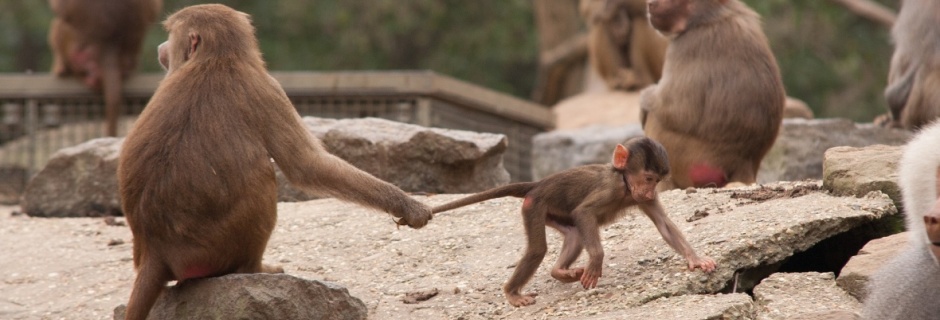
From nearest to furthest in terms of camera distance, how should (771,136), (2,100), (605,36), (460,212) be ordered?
(460,212)
(771,136)
(2,100)
(605,36)

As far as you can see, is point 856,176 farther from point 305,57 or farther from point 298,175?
point 305,57

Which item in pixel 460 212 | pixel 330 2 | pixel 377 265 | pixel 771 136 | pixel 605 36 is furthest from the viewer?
pixel 330 2

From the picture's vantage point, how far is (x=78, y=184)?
291 inches

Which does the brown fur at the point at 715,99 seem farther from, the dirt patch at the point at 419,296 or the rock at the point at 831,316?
the rock at the point at 831,316

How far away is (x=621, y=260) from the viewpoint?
5.07m

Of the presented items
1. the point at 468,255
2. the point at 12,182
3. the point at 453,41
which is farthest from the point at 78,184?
the point at 453,41

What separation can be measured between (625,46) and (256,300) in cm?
798

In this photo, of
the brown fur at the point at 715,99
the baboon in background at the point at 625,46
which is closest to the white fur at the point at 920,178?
the brown fur at the point at 715,99

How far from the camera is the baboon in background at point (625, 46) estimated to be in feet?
38.8

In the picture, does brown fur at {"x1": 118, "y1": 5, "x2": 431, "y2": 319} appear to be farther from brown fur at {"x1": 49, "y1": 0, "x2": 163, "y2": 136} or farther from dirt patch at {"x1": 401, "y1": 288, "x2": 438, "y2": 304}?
brown fur at {"x1": 49, "y1": 0, "x2": 163, "y2": 136}

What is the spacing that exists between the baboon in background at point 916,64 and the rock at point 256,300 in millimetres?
4325

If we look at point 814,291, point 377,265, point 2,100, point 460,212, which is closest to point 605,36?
point 2,100

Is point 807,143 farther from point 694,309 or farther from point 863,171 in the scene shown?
point 694,309

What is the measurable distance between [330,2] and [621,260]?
45.0ft
